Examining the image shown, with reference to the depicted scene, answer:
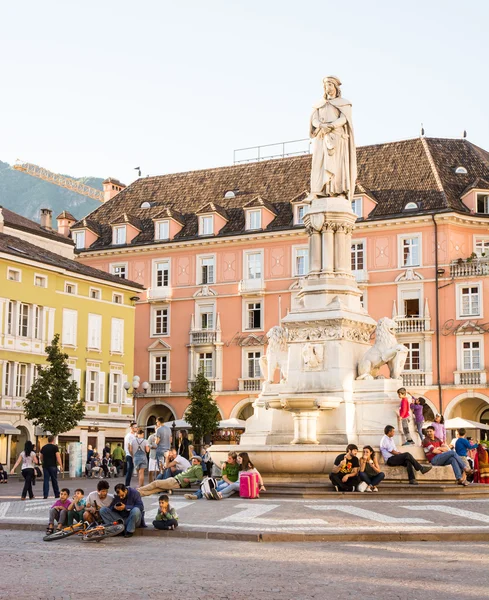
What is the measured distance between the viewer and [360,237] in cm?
5919

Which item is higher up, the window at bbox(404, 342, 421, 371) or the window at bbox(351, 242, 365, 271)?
the window at bbox(351, 242, 365, 271)

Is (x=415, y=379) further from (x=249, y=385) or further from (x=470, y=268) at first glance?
(x=249, y=385)

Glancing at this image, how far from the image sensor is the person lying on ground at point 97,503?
15.0 metres

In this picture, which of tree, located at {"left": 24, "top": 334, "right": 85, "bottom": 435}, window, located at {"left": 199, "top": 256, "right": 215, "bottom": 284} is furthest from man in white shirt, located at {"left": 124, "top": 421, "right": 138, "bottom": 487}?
window, located at {"left": 199, "top": 256, "right": 215, "bottom": 284}

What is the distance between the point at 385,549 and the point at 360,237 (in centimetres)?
4693

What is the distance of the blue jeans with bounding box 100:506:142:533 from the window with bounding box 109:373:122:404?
44.2 m

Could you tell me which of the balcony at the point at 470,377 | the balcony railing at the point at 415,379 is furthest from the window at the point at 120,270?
the balcony at the point at 470,377

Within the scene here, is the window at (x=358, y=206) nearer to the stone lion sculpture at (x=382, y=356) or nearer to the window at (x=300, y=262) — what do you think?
the window at (x=300, y=262)

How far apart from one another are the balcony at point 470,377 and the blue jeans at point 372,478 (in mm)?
36134

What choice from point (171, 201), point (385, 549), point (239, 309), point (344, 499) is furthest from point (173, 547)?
point (171, 201)

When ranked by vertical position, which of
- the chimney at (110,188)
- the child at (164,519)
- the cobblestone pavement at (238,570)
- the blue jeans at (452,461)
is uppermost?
the chimney at (110,188)

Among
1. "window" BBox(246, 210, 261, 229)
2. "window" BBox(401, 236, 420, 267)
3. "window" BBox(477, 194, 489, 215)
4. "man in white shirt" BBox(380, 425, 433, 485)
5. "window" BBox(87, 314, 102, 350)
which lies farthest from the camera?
"window" BBox(246, 210, 261, 229)

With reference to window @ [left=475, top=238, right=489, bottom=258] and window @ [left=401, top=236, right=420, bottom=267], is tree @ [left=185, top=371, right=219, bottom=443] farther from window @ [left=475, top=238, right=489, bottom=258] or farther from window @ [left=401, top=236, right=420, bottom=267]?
window @ [left=475, top=238, right=489, bottom=258]

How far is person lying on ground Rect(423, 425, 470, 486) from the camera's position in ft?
66.1
